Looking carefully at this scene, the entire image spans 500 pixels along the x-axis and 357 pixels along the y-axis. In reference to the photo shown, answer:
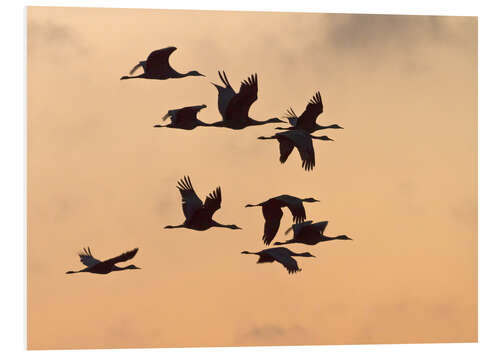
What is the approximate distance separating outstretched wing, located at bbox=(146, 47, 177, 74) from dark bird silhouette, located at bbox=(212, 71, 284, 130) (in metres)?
0.30

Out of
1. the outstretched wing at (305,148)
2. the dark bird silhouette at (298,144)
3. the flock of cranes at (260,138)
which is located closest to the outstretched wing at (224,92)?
the flock of cranes at (260,138)

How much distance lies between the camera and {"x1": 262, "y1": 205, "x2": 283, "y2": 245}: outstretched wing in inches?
146

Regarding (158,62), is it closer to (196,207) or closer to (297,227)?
(196,207)

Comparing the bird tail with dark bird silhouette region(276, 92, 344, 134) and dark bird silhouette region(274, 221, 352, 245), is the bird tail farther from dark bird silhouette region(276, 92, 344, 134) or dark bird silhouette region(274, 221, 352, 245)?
dark bird silhouette region(274, 221, 352, 245)


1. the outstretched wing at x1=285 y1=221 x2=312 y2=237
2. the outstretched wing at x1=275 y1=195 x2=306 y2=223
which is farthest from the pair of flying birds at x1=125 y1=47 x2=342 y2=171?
the outstretched wing at x1=285 y1=221 x2=312 y2=237

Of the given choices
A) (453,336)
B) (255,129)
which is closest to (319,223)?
(255,129)

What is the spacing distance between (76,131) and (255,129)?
101 cm

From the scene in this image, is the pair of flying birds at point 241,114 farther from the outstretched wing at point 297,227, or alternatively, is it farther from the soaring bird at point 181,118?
the outstretched wing at point 297,227

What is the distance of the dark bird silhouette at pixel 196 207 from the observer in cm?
368

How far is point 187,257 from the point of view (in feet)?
12.1

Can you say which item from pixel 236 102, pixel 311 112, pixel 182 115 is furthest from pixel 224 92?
pixel 311 112

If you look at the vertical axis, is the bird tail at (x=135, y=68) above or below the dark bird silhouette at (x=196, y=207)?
above

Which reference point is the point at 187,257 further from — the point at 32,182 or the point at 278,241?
the point at 32,182

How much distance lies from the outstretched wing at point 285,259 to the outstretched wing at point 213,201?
0.40 m
